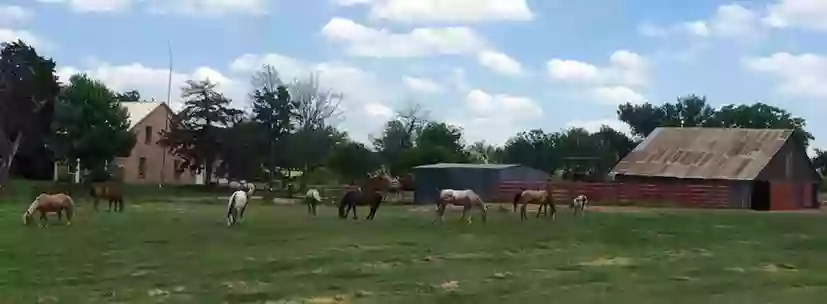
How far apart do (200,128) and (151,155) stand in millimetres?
16554

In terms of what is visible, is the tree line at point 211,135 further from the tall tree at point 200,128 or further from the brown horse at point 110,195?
the brown horse at point 110,195

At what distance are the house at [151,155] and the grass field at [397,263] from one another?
59936 mm

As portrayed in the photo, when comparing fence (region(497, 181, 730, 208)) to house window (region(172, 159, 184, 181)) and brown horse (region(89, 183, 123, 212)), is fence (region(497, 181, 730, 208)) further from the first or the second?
house window (region(172, 159, 184, 181))

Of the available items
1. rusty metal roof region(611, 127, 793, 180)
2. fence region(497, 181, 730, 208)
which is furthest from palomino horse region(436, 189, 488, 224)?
rusty metal roof region(611, 127, 793, 180)

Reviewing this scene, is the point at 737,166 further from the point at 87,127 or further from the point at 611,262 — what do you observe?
the point at 611,262

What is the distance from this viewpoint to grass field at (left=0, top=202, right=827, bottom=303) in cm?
1528

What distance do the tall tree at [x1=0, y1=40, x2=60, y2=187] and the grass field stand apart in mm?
37416

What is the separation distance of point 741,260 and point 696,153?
50577mm

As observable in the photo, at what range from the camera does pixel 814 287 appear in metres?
16.9

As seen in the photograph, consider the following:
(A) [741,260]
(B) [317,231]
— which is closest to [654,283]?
(A) [741,260]

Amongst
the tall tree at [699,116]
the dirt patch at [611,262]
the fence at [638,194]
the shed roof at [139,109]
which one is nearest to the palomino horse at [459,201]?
the dirt patch at [611,262]

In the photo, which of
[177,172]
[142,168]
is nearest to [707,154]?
[177,172]

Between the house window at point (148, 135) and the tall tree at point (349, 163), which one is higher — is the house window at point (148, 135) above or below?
above

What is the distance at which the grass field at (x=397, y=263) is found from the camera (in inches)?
602
